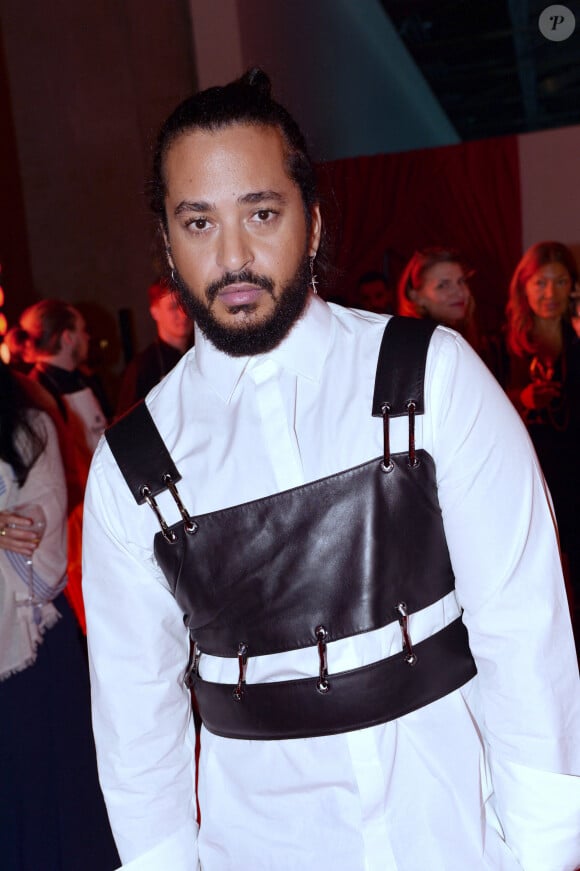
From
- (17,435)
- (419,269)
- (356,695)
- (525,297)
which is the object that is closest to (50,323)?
(419,269)

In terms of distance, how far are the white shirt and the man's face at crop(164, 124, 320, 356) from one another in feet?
0.17

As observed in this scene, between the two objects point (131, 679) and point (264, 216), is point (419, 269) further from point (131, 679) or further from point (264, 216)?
point (131, 679)

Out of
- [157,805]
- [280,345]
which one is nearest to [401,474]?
[280,345]

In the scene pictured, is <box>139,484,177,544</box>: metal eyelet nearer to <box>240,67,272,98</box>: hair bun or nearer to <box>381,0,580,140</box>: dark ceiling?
<box>240,67,272,98</box>: hair bun

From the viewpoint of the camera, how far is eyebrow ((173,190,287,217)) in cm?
117

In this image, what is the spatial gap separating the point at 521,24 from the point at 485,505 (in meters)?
3.73

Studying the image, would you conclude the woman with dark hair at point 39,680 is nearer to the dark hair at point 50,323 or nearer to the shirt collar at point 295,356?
the shirt collar at point 295,356

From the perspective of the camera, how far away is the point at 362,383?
1.20m

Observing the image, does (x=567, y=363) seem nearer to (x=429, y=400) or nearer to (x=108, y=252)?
(x=429, y=400)

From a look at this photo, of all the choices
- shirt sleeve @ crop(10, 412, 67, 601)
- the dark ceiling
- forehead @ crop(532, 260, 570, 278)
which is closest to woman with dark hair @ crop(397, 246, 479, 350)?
forehead @ crop(532, 260, 570, 278)

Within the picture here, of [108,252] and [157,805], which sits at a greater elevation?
[108,252]

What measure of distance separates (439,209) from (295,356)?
5722 mm

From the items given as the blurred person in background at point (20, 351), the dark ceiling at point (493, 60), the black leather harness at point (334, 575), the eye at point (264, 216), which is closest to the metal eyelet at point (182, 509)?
the black leather harness at point (334, 575)

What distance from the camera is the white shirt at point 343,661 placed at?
1.12m
